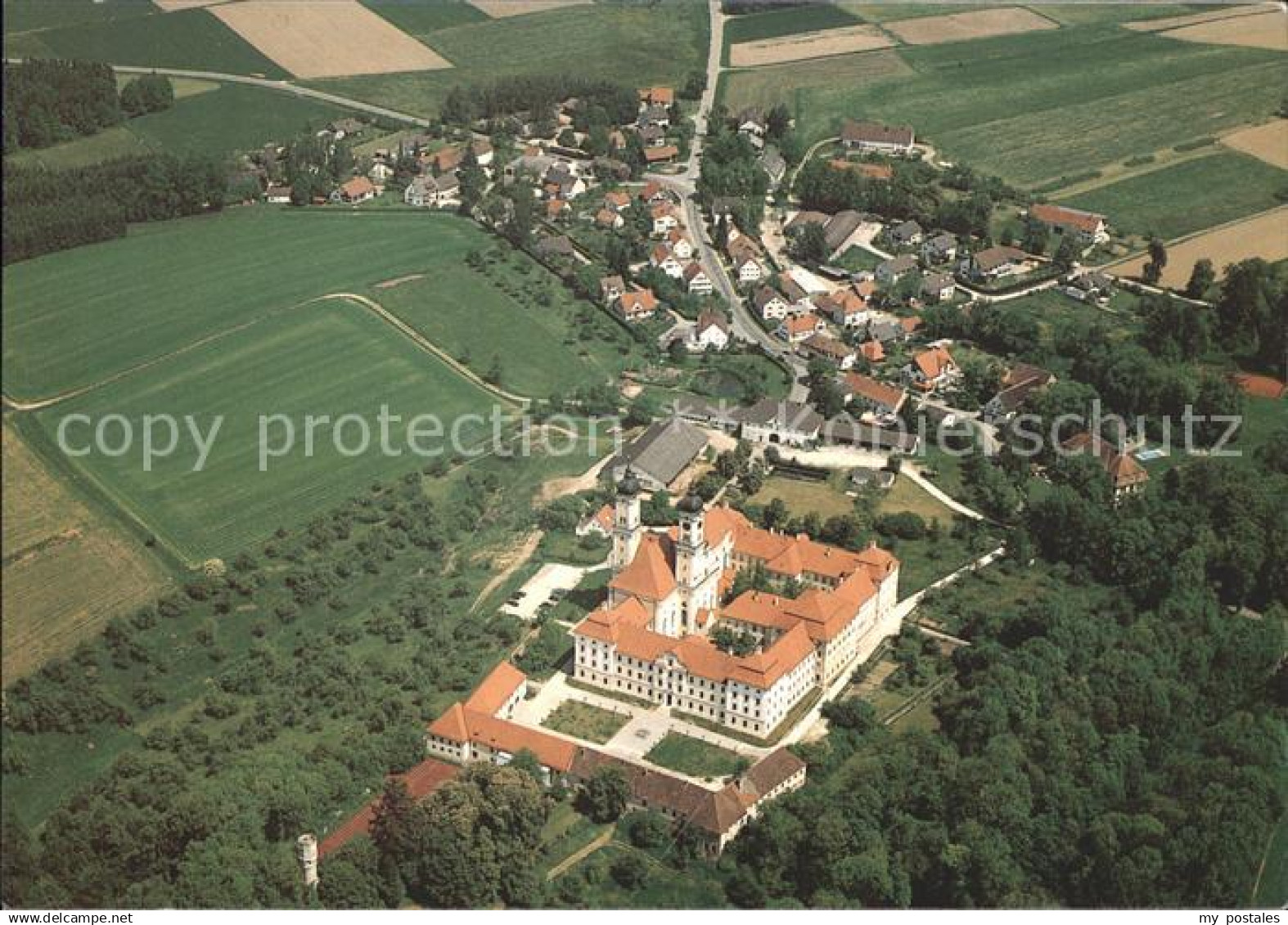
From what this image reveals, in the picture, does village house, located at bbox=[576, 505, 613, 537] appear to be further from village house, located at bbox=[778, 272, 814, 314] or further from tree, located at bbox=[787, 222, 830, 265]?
tree, located at bbox=[787, 222, 830, 265]

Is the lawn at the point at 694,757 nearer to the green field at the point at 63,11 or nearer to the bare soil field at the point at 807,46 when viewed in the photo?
the green field at the point at 63,11

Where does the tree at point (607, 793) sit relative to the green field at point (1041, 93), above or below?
below

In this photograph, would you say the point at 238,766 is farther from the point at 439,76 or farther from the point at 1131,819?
the point at 439,76

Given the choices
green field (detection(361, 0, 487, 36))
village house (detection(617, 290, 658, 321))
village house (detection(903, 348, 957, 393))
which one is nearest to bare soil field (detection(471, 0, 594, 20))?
green field (detection(361, 0, 487, 36))

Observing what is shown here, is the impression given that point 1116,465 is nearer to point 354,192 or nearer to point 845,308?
point 845,308

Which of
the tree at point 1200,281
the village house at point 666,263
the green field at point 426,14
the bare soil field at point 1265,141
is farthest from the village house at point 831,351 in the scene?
the green field at point 426,14
